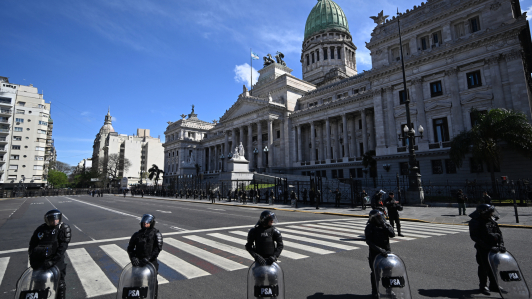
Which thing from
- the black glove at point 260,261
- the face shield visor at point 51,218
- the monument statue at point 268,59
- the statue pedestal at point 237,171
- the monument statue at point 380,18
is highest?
the monument statue at point 268,59

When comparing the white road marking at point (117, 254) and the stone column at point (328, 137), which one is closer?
the white road marking at point (117, 254)

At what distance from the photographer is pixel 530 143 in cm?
2119

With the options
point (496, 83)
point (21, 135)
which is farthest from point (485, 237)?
point (21, 135)

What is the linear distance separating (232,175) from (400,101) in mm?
23750

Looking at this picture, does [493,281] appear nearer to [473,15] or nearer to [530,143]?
[530,143]

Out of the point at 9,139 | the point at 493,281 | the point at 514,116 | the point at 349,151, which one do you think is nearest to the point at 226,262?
the point at 493,281

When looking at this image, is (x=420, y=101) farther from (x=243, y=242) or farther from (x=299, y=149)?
(x=243, y=242)

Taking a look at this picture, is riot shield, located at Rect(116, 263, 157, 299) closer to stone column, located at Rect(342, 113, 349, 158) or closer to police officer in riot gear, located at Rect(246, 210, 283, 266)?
police officer in riot gear, located at Rect(246, 210, 283, 266)

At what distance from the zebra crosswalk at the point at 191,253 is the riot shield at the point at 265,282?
9.35 ft

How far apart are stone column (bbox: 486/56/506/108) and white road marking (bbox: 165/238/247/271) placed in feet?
103

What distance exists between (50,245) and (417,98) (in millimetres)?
36207

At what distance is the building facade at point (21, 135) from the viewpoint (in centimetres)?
6397

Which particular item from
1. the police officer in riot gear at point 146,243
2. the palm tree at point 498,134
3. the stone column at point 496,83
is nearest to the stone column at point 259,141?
the stone column at point 496,83

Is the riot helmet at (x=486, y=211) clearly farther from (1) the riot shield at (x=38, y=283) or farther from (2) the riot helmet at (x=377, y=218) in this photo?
(1) the riot shield at (x=38, y=283)
